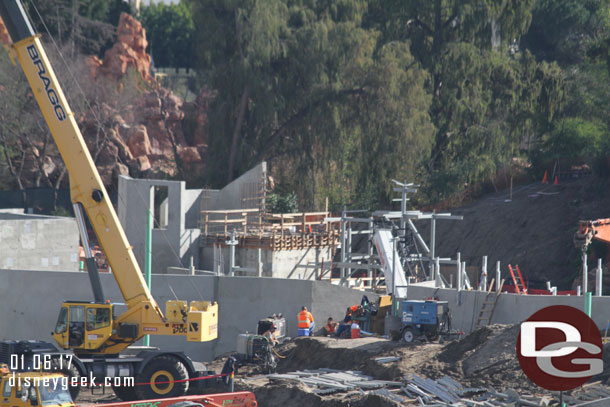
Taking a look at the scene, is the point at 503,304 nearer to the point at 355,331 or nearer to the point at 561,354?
the point at 355,331

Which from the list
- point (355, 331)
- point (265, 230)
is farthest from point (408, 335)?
point (265, 230)

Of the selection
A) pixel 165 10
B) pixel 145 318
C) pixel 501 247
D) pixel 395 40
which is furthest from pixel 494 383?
pixel 165 10

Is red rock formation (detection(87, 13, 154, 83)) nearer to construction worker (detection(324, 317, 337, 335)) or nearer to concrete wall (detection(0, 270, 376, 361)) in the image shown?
concrete wall (detection(0, 270, 376, 361))

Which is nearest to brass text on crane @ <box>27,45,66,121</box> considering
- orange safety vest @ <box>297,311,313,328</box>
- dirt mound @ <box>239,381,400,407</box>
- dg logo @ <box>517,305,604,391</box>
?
dirt mound @ <box>239,381,400,407</box>

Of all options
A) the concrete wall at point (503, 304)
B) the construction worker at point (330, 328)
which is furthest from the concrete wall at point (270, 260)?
the concrete wall at point (503, 304)

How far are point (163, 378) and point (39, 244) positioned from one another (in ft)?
48.5

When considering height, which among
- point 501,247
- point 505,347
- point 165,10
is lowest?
point 505,347

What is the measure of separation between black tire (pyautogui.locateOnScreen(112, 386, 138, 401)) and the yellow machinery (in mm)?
26

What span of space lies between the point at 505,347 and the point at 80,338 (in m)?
11.8

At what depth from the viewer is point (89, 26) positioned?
69062mm

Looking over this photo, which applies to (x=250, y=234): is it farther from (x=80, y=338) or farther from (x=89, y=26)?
(x=89, y=26)

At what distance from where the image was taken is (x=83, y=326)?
898 inches

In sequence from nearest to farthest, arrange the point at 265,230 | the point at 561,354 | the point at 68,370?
the point at 561,354 → the point at 68,370 → the point at 265,230

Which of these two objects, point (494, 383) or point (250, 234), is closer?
point (494, 383)
